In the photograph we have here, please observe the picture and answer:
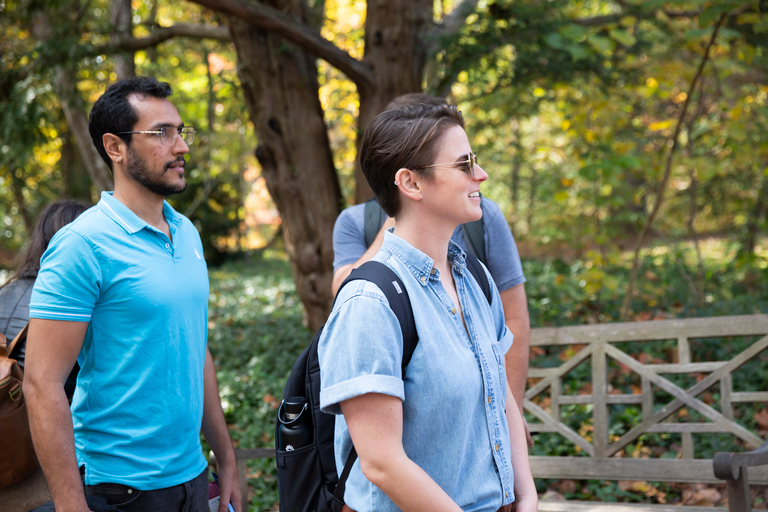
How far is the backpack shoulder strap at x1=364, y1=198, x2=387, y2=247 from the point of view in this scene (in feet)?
9.15

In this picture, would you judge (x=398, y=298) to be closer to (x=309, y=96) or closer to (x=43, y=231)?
(x=43, y=231)

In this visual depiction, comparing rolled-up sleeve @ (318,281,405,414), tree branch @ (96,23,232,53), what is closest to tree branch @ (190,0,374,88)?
tree branch @ (96,23,232,53)

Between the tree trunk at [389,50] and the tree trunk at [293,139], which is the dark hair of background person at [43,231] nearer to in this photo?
the tree trunk at [389,50]

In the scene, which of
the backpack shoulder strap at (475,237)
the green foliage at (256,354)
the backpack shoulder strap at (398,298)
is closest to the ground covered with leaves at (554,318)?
the green foliage at (256,354)

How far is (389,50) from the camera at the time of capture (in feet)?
17.1

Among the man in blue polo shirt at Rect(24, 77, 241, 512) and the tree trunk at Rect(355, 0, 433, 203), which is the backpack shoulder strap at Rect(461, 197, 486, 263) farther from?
the tree trunk at Rect(355, 0, 433, 203)

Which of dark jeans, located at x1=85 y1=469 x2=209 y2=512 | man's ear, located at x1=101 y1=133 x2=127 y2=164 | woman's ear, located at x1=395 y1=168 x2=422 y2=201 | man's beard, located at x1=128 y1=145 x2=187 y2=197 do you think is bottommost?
dark jeans, located at x1=85 y1=469 x2=209 y2=512

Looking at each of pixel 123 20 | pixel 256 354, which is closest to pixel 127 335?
pixel 256 354

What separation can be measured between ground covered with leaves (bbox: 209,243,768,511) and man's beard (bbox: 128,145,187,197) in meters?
2.96

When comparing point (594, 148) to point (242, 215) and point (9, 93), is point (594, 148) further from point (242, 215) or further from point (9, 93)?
point (242, 215)

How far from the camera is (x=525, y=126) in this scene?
18.6 m

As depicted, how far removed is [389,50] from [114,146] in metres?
3.57

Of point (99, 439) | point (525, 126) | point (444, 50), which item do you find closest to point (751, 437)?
point (99, 439)

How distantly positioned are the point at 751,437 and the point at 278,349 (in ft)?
16.2
